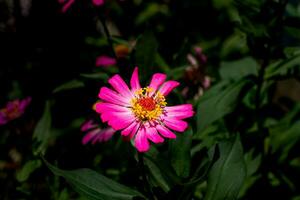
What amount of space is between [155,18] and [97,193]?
1833 mm

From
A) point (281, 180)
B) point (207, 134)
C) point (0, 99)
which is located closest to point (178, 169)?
point (207, 134)

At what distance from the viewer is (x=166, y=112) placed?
1.30 meters

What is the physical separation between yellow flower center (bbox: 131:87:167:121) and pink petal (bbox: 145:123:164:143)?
0.06 m

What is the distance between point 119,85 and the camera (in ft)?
4.20

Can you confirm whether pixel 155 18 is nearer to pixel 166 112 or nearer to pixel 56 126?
pixel 56 126

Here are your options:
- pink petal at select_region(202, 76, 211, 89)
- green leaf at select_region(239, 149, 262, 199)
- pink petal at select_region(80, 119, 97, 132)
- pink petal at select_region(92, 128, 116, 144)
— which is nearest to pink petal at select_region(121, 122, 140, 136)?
pink petal at select_region(92, 128, 116, 144)

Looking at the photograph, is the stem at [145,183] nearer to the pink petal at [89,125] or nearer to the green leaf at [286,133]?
→ the pink petal at [89,125]

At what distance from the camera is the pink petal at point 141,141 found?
3.41 ft

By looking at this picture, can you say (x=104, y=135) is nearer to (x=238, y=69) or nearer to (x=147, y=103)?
(x=147, y=103)

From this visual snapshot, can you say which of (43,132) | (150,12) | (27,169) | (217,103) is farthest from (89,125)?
(150,12)

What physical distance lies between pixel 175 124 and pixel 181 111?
0.26ft

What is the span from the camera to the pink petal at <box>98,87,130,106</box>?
1.21 m

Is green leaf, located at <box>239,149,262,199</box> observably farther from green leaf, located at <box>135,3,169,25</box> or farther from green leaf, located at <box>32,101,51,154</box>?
green leaf, located at <box>135,3,169,25</box>

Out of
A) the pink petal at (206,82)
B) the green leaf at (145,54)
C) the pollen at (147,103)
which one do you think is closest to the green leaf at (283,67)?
the pink petal at (206,82)
